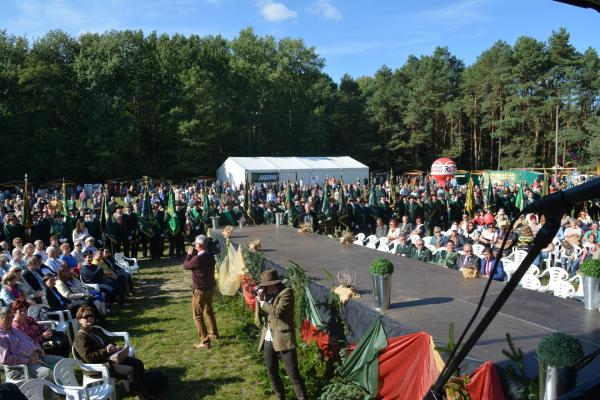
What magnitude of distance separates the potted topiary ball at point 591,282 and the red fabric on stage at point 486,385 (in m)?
1.88

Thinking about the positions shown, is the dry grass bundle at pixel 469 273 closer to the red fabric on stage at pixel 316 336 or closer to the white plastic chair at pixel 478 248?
the red fabric on stage at pixel 316 336

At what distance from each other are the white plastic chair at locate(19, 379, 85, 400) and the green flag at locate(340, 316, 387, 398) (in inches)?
115

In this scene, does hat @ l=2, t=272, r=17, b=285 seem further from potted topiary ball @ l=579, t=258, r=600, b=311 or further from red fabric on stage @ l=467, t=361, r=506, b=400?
potted topiary ball @ l=579, t=258, r=600, b=311

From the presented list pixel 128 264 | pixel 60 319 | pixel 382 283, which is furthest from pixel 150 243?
pixel 382 283

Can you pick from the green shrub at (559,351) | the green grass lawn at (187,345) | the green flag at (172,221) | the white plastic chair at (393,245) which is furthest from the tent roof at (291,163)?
the green shrub at (559,351)

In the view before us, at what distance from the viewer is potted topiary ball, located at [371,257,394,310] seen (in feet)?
17.1

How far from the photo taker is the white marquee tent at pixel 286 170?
3509 centimetres

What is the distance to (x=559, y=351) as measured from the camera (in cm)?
258

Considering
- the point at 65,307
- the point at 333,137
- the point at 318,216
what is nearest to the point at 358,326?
the point at 65,307

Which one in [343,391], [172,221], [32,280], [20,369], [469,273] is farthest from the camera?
[172,221]

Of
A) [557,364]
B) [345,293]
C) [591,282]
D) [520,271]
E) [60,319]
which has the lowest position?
[60,319]

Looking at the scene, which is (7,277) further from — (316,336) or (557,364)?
(557,364)

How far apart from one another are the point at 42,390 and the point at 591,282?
5.75m

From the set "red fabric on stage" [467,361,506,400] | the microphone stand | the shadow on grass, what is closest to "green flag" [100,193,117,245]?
the shadow on grass
